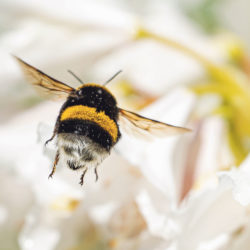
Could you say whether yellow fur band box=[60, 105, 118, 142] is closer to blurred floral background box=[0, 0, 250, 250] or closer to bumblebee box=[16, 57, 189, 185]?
bumblebee box=[16, 57, 189, 185]

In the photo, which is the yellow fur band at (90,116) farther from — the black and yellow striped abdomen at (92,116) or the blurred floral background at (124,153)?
the blurred floral background at (124,153)

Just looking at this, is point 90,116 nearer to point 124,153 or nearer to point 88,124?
point 88,124

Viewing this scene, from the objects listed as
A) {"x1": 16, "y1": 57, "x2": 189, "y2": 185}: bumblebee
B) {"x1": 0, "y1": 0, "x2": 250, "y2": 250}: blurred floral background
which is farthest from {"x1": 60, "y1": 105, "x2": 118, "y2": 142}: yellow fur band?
{"x1": 0, "y1": 0, "x2": 250, "y2": 250}: blurred floral background

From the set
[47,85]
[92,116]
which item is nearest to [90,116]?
[92,116]

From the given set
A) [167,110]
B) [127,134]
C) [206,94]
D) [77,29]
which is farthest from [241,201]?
[77,29]

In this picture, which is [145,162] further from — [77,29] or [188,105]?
[77,29]

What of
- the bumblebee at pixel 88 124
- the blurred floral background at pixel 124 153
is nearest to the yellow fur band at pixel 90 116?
the bumblebee at pixel 88 124
